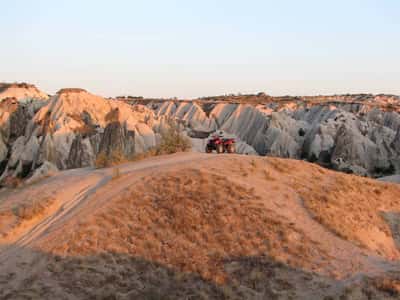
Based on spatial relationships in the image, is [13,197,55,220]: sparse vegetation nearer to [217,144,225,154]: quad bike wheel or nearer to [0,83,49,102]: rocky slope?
[217,144,225,154]: quad bike wheel

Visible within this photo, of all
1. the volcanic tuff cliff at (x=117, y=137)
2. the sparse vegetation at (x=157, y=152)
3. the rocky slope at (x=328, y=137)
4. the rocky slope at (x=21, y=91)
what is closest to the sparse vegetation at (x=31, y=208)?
the sparse vegetation at (x=157, y=152)

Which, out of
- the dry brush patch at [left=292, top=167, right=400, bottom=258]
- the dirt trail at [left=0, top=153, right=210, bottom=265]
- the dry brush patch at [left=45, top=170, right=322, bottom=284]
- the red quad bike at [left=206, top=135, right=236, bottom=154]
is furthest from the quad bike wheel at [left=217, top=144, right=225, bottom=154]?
the dry brush patch at [left=45, top=170, right=322, bottom=284]

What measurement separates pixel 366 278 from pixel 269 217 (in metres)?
Result: 2.28

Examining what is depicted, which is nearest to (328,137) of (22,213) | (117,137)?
(117,137)

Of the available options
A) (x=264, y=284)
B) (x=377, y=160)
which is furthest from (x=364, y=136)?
(x=264, y=284)

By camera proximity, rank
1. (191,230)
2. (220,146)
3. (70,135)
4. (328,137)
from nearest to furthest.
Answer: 1. (191,230)
2. (220,146)
3. (70,135)
4. (328,137)

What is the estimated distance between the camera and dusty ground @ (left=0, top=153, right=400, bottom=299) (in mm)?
7051

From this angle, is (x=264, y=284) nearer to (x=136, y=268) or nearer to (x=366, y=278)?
(x=366, y=278)

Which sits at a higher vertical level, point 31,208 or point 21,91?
point 21,91

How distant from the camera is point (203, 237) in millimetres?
8250

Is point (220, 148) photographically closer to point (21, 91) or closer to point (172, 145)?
point (172, 145)

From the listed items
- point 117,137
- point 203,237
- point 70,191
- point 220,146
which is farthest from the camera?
point 117,137

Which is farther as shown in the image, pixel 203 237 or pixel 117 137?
pixel 117 137

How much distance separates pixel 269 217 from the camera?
8703mm
